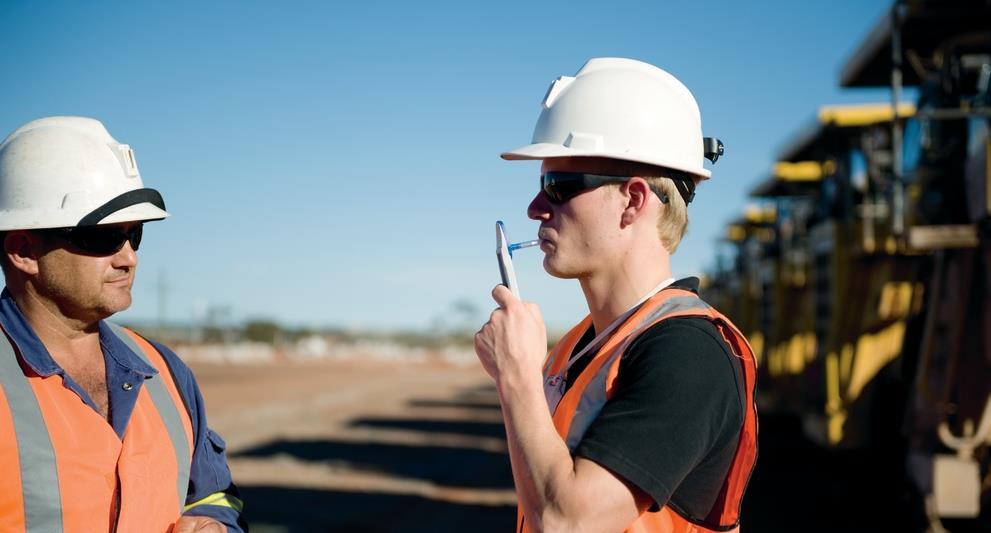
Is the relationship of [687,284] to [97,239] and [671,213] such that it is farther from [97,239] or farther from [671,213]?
[97,239]

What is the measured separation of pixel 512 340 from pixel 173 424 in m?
1.16

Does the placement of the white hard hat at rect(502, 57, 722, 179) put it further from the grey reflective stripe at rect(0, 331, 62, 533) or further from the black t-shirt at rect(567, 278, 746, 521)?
the grey reflective stripe at rect(0, 331, 62, 533)

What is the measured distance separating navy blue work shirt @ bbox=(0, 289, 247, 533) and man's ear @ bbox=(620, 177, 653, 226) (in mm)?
1355

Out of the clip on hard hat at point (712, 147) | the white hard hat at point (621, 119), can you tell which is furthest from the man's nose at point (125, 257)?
the clip on hard hat at point (712, 147)

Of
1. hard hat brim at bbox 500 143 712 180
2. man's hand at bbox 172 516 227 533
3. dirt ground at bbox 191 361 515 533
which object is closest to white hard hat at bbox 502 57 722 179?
hard hat brim at bbox 500 143 712 180

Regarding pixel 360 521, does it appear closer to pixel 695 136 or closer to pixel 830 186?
pixel 830 186

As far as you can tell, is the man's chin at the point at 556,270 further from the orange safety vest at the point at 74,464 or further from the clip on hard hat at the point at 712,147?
the orange safety vest at the point at 74,464

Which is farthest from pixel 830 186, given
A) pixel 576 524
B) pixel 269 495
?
pixel 576 524

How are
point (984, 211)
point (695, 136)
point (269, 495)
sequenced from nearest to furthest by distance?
point (695, 136) < point (984, 211) < point (269, 495)

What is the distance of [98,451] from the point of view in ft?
7.70

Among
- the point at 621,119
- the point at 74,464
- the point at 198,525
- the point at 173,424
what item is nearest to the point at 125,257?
the point at 173,424

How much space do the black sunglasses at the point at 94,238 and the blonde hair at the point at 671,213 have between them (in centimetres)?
144

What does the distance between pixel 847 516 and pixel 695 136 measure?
7.59 m

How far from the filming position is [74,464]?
229cm
